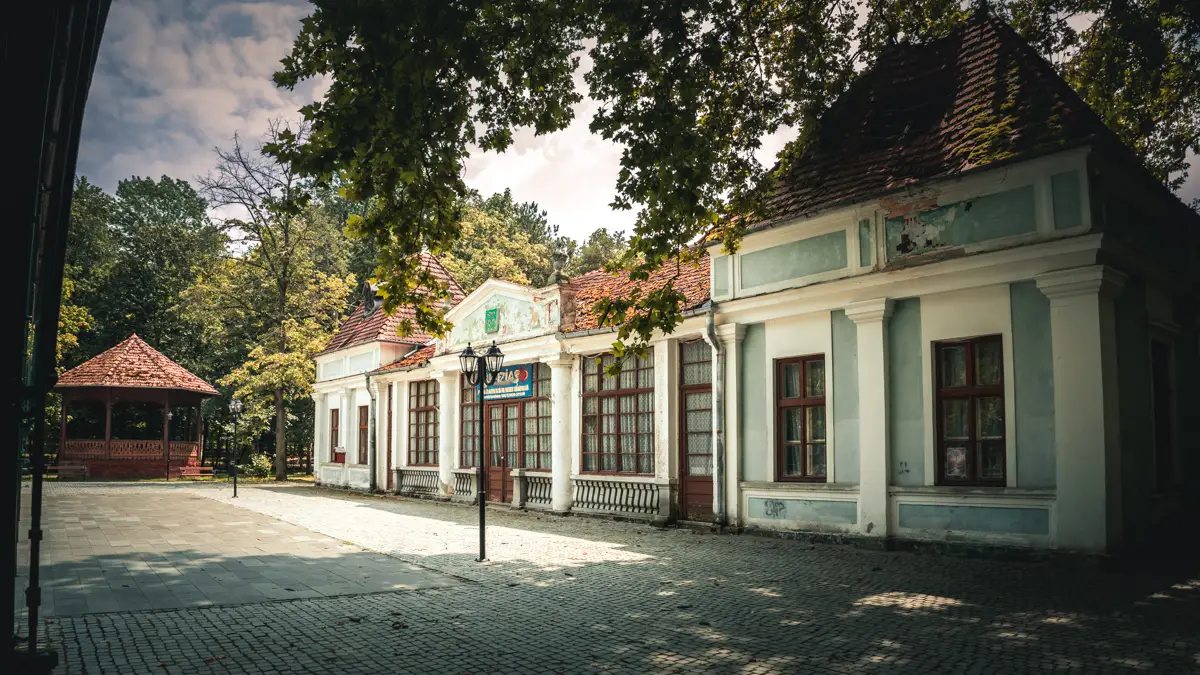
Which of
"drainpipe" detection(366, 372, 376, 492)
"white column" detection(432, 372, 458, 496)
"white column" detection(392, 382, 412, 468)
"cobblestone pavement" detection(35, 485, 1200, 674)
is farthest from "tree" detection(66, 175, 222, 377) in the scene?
"cobblestone pavement" detection(35, 485, 1200, 674)

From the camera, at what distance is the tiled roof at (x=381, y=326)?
25.2m

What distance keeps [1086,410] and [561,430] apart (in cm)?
1011

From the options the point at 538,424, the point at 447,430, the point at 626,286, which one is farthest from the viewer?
the point at 447,430

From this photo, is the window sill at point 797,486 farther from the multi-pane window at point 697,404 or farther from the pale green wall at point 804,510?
the multi-pane window at point 697,404

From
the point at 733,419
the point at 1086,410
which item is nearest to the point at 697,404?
the point at 733,419

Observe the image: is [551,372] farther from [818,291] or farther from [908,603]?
[908,603]

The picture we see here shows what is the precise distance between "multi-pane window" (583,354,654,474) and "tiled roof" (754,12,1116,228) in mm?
4494

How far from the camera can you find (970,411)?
10.6 m

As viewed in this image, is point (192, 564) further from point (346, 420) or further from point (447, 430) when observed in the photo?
point (346, 420)

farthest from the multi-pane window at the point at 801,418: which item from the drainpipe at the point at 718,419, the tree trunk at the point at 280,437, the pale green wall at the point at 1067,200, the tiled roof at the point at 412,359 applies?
the tree trunk at the point at 280,437

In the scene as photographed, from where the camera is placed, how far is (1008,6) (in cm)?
1323

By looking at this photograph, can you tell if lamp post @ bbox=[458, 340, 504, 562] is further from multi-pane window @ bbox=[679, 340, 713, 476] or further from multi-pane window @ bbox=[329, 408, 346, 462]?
multi-pane window @ bbox=[329, 408, 346, 462]

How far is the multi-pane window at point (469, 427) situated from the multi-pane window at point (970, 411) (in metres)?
11.9

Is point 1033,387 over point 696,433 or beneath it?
over
